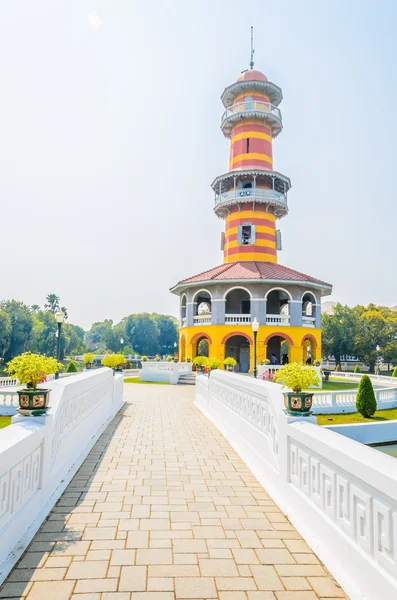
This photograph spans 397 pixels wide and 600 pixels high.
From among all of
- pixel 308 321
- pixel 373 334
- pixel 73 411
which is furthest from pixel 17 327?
pixel 73 411

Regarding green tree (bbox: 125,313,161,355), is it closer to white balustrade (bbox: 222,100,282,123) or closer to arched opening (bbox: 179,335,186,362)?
arched opening (bbox: 179,335,186,362)

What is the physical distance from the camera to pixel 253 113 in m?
32.8

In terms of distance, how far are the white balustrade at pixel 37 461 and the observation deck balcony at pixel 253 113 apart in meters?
30.7

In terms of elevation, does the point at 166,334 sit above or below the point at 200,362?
above

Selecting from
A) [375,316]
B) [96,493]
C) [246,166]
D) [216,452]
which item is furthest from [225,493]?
[375,316]

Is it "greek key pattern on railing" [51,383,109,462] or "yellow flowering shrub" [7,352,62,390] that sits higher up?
"yellow flowering shrub" [7,352,62,390]

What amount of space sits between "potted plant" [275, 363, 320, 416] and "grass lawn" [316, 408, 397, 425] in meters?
9.40

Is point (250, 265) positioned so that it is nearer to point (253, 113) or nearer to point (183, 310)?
point (183, 310)

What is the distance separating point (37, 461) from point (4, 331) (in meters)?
53.4

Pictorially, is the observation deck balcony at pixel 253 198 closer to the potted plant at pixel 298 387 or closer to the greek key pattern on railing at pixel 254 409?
the greek key pattern on railing at pixel 254 409

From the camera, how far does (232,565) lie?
142 inches

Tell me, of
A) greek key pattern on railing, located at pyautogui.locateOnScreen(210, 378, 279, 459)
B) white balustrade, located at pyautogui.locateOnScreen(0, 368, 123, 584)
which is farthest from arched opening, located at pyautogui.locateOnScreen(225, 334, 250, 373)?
white balustrade, located at pyautogui.locateOnScreen(0, 368, 123, 584)

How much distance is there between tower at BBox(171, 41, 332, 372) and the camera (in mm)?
30484

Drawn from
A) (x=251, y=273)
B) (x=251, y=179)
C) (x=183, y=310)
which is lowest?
(x=183, y=310)
